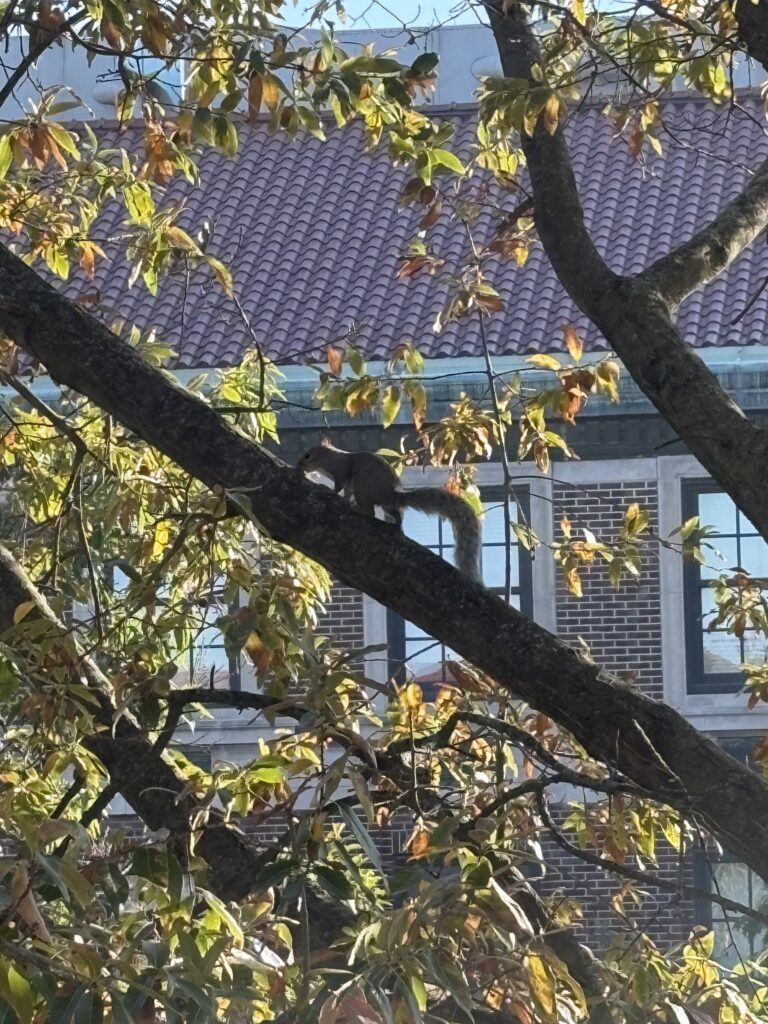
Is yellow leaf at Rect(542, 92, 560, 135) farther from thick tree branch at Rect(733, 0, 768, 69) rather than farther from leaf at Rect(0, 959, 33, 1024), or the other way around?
leaf at Rect(0, 959, 33, 1024)

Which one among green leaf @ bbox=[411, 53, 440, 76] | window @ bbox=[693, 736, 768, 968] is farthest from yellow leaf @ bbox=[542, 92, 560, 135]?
window @ bbox=[693, 736, 768, 968]

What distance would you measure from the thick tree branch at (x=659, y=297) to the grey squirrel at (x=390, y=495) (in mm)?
1116

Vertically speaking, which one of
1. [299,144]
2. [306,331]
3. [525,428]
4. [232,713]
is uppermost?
[299,144]

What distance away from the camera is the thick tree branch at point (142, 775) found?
3.34 meters

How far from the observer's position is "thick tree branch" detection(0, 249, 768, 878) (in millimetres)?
2732

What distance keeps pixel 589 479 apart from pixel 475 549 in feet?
22.1

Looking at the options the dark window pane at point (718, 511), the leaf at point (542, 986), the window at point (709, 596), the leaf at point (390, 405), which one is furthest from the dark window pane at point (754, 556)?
the leaf at point (542, 986)

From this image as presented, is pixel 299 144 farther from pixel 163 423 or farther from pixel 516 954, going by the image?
pixel 516 954

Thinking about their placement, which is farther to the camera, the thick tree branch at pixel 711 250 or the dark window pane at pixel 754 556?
the dark window pane at pixel 754 556

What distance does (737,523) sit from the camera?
460 inches

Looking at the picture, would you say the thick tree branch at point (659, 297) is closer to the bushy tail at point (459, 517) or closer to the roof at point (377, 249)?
the bushy tail at point (459, 517)

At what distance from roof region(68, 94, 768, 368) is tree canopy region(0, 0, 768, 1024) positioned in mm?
6368

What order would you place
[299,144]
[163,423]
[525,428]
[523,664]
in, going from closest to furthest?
[523,664]
[163,423]
[525,428]
[299,144]

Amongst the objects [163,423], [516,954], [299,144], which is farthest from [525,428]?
[299,144]
